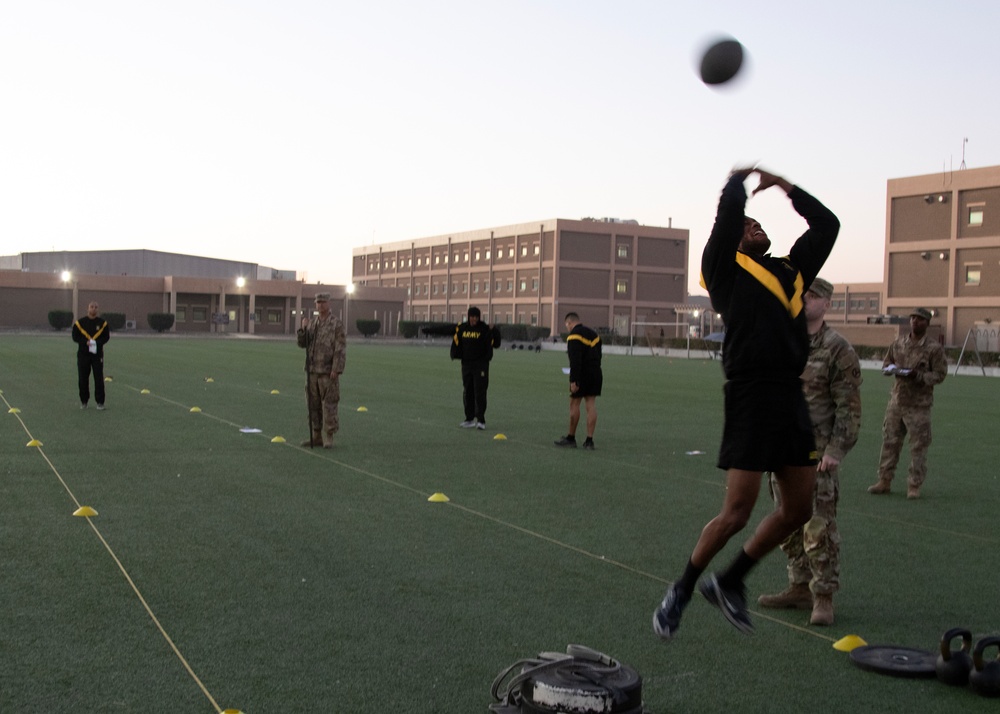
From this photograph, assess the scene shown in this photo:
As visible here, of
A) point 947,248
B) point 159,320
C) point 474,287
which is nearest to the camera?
point 947,248

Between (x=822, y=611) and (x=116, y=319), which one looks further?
(x=116, y=319)

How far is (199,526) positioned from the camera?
27.6 ft

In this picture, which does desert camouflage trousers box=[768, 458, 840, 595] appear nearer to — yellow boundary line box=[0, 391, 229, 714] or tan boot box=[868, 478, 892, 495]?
yellow boundary line box=[0, 391, 229, 714]

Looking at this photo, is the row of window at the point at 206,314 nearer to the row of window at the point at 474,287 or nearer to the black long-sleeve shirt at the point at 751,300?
the row of window at the point at 474,287

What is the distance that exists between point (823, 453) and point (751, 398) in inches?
70.7

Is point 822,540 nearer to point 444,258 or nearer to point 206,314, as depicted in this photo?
point 206,314

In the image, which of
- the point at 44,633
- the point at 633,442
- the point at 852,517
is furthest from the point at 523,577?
the point at 633,442

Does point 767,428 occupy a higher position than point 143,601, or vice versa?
point 767,428

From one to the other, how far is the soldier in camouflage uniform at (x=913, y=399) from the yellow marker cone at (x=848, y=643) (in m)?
5.55

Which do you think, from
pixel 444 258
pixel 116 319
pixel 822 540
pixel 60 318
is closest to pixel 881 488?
pixel 822 540

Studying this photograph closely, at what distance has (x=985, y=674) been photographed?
477cm

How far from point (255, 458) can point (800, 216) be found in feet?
29.0

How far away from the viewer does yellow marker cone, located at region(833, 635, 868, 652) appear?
546 cm

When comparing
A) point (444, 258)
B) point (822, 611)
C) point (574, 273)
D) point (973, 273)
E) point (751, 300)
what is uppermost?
point (444, 258)
